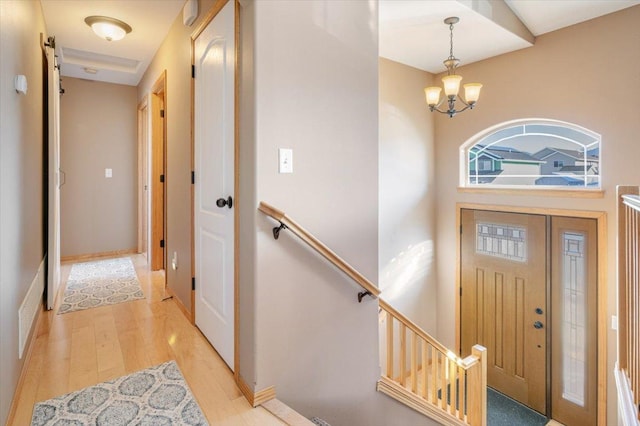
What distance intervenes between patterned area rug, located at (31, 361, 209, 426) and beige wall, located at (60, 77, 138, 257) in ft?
11.9

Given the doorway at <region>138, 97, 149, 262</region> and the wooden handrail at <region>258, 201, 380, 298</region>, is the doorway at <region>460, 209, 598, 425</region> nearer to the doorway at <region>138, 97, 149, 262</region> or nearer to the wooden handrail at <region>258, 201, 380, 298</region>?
the wooden handrail at <region>258, 201, 380, 298</region>

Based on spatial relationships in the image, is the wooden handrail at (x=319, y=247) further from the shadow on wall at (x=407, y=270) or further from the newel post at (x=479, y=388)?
the shadow on wall at (x=407, y=270)

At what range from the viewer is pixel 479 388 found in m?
2.83

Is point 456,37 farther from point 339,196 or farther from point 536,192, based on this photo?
point 339,196

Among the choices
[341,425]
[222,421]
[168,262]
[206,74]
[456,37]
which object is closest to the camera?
[222,421]

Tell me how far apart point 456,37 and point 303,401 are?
3.62 m

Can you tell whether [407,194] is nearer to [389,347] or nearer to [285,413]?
[389,347]

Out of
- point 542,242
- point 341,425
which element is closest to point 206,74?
point 341,425

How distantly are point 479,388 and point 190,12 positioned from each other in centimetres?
364

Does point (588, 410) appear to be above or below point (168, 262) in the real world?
below

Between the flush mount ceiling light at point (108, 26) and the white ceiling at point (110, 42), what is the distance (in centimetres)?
5

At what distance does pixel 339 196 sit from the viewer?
2053 millimetres

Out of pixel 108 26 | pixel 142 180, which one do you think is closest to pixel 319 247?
pixel 108 26

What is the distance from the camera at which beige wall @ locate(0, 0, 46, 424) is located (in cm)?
148
